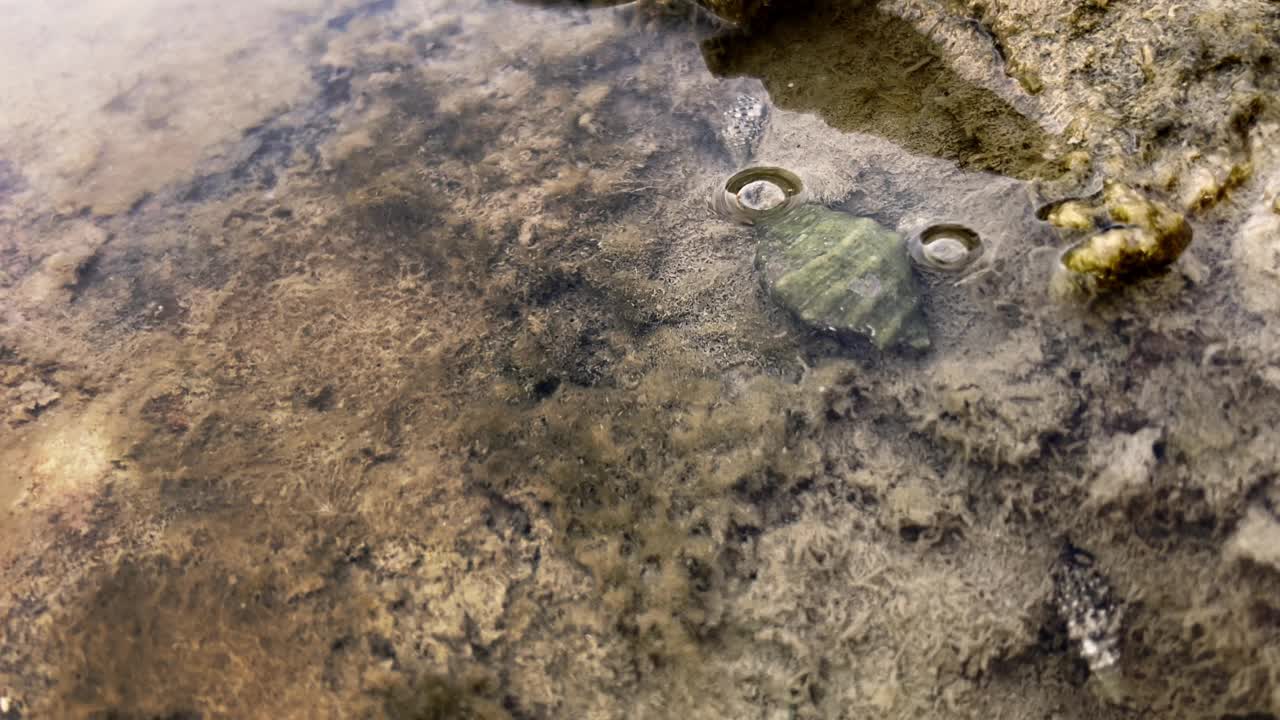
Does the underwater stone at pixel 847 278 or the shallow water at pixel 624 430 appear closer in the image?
the shallow water at pixel 624 430

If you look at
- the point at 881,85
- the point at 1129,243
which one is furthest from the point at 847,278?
the point at 881,85

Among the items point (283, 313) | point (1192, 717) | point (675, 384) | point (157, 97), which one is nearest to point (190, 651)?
point (283, 313)

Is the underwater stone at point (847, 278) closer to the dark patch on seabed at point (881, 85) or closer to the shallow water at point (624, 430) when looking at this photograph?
the shallow water at point (624, 430)

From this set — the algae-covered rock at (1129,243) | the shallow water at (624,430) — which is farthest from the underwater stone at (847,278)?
the algae-covered rock at (1129,243)

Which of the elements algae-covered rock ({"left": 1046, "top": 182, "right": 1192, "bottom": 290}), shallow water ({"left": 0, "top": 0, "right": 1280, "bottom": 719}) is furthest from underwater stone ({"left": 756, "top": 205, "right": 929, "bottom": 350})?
algae-covered rock ({"left": 1046, "top": 182, "right": 1192, "bottom": 290})

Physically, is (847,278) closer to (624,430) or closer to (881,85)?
(624,430)

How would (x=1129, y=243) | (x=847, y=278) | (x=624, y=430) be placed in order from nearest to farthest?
1. (x=1129, y=243)
2. (x=624, y=430)
3. (x=847, y=278)
